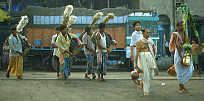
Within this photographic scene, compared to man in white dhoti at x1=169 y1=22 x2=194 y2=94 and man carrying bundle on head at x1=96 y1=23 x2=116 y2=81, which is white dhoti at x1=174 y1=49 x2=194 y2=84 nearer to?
man in white dhoti at x1=169 y1=22 x2=194 y2=94

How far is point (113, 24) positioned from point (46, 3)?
11.8 meters

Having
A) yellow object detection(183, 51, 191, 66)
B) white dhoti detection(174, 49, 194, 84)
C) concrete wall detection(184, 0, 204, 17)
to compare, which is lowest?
white dhoti detection(174, 49, 194, 84)

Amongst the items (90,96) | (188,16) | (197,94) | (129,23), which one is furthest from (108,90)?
(129,23)

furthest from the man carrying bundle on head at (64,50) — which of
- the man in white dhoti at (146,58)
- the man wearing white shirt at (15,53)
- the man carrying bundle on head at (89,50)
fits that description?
the man in white dhoti at (146,58)

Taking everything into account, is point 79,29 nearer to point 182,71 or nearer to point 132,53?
point 132,53

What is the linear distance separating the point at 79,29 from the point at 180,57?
10.9 m

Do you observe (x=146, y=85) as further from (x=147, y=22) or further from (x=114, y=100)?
(x=147, y=22)

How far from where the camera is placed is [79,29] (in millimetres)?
17891

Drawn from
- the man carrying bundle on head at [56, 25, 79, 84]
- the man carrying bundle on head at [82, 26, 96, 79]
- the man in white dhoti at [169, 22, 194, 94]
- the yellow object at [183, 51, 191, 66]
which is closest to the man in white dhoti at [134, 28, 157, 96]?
the man in white dhoti at [169, 22, 194, 94]

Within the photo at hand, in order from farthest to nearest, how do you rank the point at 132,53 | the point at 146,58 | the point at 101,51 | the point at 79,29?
the point at 79,29 < the point at 101,51 < the point at 132,53 < the point at 146,58

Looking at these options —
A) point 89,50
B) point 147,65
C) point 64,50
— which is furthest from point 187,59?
point 89,50

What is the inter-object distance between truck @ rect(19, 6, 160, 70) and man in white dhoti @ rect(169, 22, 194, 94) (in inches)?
376

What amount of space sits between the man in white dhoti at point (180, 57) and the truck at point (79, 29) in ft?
31.3

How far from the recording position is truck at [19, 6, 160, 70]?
1739 cm
